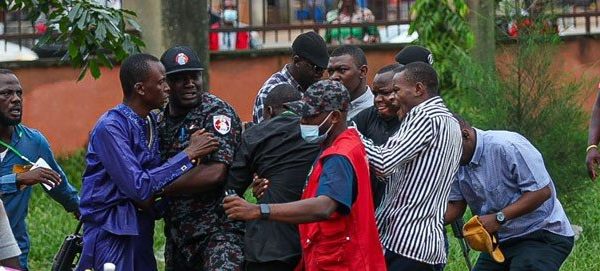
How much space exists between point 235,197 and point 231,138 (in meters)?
1.00

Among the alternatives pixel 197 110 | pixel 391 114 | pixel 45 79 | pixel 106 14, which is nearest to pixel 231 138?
pixel 197 110

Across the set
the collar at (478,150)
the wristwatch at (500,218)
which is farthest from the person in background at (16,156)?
the wristwatch at (500,218)

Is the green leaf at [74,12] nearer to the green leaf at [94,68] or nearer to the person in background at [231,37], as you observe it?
the green leaf at [94,68]

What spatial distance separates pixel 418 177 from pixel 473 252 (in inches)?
168

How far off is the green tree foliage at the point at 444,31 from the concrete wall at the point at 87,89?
80cm

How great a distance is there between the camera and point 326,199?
682 cm

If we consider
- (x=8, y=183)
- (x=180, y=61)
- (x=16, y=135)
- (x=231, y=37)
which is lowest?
(x=8, y=183)

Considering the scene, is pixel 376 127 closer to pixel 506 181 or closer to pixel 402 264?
pixel 506 181

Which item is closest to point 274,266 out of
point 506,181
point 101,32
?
point 506,181

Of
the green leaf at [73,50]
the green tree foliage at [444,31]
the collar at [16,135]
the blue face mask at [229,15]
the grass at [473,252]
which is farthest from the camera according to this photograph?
the blue face mask at [229,15]

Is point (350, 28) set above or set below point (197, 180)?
above

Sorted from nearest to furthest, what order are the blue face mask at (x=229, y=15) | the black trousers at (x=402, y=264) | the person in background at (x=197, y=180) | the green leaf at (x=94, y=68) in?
the black trousers at (x=402, y=264) < the person in background at (x=197, y=180) < the green leaf at (x=94, y=68) < the blue face mask at (x=229, y=15)

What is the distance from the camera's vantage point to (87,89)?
1569 centimetres

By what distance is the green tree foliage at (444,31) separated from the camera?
15.6m
